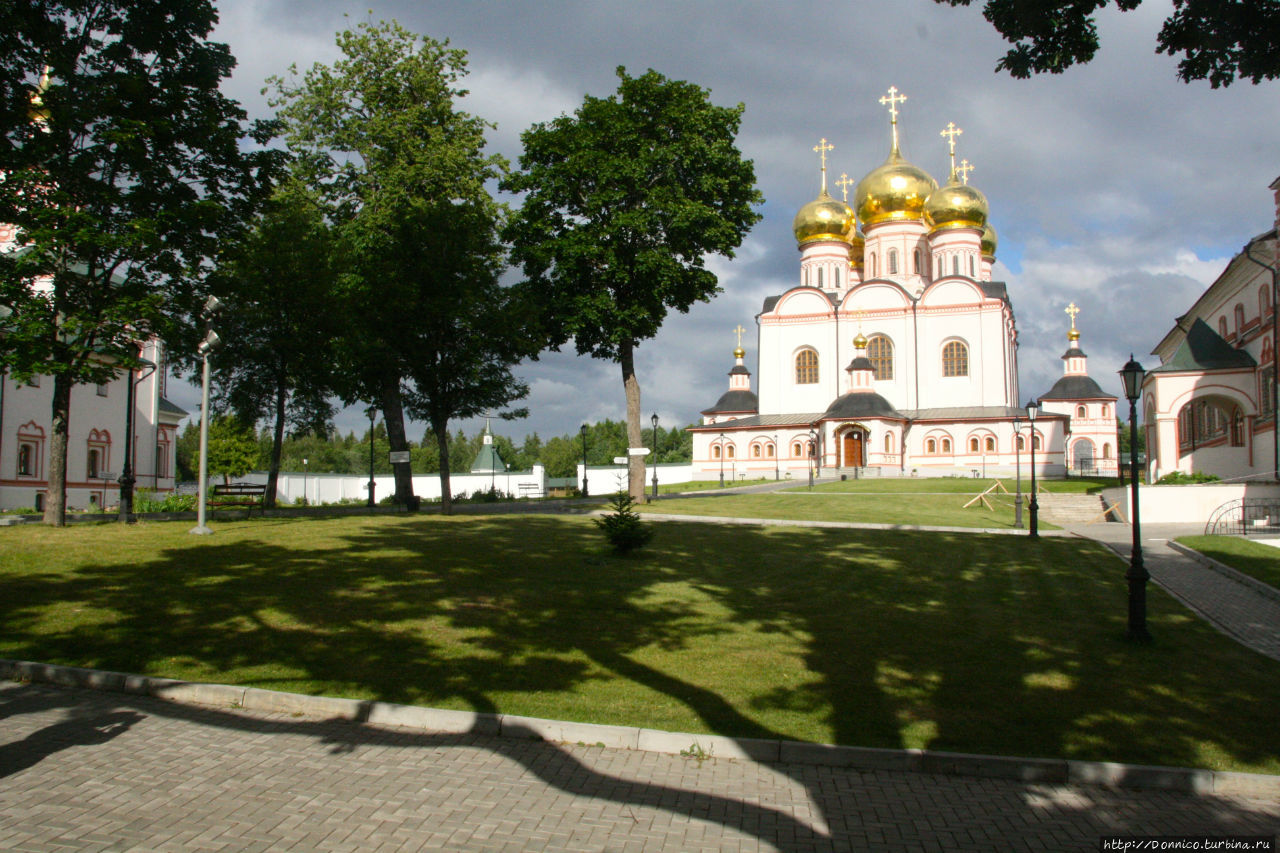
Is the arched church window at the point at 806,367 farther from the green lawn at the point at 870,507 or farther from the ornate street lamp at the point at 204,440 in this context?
the ornate street lamp at the point at 204,440

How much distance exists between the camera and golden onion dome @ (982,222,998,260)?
65.3m

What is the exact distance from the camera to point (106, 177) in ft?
58.7

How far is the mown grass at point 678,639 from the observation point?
7.08 meters

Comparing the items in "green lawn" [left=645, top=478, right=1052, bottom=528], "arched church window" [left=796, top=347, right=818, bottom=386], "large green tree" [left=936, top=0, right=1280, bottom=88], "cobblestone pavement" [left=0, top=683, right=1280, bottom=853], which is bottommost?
"cobblestone pavement" [left=0, top=683, right=1280, bottom=853]

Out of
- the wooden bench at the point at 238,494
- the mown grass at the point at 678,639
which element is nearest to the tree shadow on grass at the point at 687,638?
the mown grass at the point at 678,639

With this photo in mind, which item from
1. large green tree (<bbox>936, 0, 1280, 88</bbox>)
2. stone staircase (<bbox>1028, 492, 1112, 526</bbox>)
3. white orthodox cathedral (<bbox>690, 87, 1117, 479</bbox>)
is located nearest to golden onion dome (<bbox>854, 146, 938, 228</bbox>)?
white orthodox cathedral (<bbox>690, 87, 1117, 479</bbox>)

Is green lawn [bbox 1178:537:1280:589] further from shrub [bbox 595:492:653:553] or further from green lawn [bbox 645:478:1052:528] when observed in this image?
shrub [bbox 595:492:653:553]

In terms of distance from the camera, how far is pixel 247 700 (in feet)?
23.5

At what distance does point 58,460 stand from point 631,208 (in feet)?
→ 56.3

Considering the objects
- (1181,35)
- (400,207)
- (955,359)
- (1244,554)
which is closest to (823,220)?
(955,359)

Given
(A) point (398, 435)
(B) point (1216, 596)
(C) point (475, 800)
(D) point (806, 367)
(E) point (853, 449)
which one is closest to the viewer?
(C) point (475, 800)

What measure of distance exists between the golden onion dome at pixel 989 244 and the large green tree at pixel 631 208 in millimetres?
44289

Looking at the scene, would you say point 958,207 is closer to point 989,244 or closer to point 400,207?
point 989,244

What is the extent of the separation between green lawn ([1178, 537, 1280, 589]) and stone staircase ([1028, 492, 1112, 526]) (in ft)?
26.2
